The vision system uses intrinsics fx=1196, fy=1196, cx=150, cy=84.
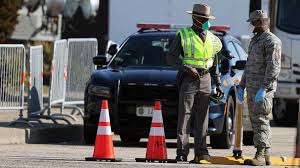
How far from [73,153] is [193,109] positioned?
2143mm

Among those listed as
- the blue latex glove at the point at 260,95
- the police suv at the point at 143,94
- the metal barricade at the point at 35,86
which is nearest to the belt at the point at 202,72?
the blue latex glove at the point at 260,95

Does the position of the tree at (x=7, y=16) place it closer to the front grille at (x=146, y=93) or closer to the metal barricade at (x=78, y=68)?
the metal barricade at (x=78, y=68)

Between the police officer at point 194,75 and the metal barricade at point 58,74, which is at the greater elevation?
the police officer at point 194,75

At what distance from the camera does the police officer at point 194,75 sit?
1398 cm

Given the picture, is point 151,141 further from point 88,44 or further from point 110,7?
point 110,7

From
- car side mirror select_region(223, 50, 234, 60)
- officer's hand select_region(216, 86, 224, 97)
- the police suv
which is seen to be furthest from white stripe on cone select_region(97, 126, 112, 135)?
car side mirror select_region(223, 50, 234, 60)

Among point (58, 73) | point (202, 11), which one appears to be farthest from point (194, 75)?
point (58, 73)

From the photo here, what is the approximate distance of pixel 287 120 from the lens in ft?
82.8

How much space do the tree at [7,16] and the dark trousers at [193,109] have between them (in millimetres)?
19583

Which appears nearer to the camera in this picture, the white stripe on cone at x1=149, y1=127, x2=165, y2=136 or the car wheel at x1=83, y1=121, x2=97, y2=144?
the white stripe on cone at x1=149, y1=127, x2=165, y2=136

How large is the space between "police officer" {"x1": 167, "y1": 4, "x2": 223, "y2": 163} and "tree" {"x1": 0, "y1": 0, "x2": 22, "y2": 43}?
19.6 meters

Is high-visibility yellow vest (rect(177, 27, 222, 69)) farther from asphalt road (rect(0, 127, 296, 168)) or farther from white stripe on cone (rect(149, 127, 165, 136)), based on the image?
asphalt road (rect(0, 127, 296, 168))

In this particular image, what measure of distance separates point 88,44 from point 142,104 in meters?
5.81

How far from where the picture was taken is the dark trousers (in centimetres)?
1394
